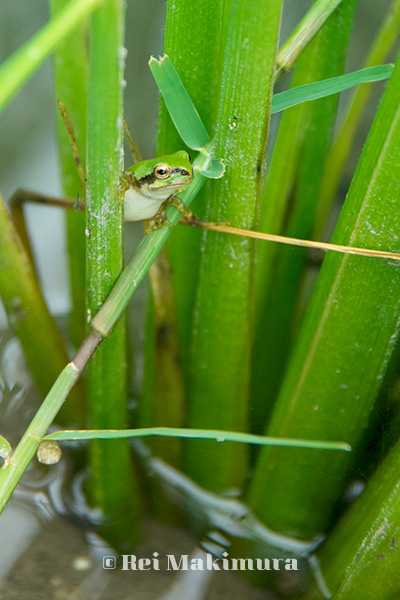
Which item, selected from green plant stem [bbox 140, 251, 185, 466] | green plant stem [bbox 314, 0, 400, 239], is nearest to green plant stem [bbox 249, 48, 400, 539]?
green plant stem [bbox 140, 251, 185, 466]

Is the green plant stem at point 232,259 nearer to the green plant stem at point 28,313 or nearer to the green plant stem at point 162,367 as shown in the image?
the green plant stem at point 162,367

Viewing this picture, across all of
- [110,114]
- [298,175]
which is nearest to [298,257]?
[298,175]

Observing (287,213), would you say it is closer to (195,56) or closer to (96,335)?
(195,56)

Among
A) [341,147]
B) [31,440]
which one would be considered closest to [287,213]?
[341,147]

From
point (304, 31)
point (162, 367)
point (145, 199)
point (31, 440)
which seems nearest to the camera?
point (31, 440)

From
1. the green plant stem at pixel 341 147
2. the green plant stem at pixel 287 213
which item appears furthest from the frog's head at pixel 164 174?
the green plant stem at pixel 341 147
